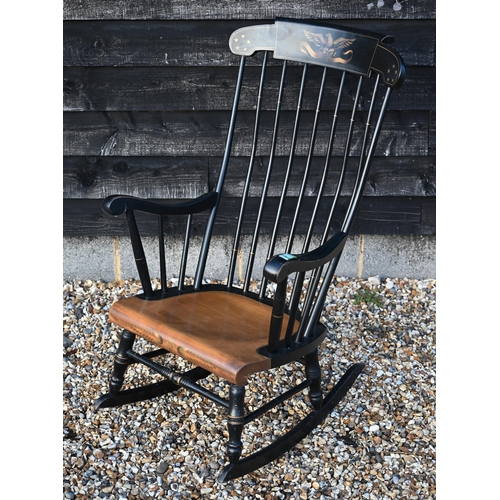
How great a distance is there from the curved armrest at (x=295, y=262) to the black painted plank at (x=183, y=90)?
1133 mm

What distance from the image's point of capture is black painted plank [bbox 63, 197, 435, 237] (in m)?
2.77

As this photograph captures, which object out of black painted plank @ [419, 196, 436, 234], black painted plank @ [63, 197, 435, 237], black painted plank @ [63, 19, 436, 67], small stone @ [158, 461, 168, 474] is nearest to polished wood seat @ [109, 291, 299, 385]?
small stone @ [158, 461, 168, 474]

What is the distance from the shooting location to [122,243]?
9.36 feet

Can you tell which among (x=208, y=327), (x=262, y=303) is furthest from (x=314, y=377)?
(x=208, y=327)

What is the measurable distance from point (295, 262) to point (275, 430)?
78 cm

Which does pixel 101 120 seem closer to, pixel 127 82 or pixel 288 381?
pixel 127 82

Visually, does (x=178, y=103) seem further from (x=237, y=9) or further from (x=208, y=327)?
(x=208, y=327)

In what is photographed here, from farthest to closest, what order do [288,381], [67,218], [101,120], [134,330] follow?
1. [67,218]
2. [101,120]
3. [288,381]
4. [134,330]

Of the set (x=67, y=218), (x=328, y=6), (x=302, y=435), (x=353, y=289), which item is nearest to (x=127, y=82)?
(x=67, y=218)

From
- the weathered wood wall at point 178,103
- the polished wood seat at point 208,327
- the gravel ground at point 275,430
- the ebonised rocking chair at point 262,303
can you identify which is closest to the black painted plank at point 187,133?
the weathered wood wall at point 178,103

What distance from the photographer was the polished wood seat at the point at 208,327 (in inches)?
61.1

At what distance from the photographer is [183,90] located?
99.5 inches

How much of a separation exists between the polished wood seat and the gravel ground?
40cm

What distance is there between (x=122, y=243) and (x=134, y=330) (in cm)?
117
